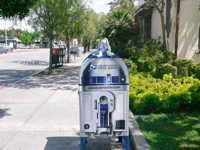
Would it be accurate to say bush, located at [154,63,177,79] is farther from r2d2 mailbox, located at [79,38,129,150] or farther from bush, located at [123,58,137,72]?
r2d2 mailbox, located at [79,38,129,150]

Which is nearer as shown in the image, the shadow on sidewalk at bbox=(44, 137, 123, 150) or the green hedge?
the shadow on sidewalk at bbox=(44, 137, 123, 150)

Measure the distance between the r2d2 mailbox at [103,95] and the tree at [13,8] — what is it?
103 inches

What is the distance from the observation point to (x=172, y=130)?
196 inches

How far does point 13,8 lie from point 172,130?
173 inches

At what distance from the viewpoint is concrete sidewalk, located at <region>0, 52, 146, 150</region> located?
191 inches

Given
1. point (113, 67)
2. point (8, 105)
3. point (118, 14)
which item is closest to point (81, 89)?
point (113, 67)

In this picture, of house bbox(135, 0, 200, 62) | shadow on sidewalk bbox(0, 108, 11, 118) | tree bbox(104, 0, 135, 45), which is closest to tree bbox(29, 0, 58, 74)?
house bbox(135, 0, 200, 62)

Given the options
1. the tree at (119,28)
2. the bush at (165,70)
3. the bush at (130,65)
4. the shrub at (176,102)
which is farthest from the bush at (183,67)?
the tree at (119,28)

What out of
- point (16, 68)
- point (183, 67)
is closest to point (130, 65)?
point (183, 67)

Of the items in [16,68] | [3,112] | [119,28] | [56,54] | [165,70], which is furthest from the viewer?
[119,28]

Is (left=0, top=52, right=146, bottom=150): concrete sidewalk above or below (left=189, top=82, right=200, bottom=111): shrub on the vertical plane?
below

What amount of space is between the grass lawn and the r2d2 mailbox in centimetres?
88

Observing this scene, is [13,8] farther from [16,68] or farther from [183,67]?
[16,68]

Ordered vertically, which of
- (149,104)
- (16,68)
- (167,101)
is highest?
(16,68)
